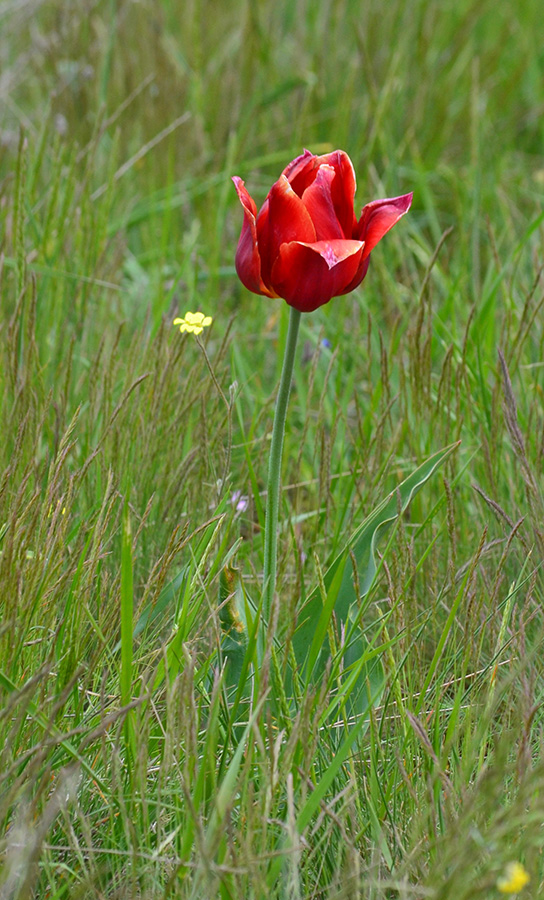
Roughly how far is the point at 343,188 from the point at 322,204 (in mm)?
39

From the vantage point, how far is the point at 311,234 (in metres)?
0.93

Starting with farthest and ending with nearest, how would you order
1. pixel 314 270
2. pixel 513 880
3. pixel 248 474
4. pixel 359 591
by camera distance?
pixel 248 474
pixel 359 591
pixel 314 270
pixel 513 880

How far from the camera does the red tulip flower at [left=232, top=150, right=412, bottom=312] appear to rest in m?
0.91

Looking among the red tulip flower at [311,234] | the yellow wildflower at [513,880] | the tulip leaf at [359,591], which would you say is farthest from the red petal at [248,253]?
the yellow wildflower at [513,880]

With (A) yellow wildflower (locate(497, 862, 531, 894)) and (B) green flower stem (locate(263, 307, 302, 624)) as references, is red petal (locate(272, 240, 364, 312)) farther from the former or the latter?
(A) yellow wildflower (locate(497, 862, 531, 894))

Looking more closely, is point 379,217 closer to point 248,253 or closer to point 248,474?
point 248,253

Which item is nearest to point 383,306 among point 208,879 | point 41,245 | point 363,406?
point 363,406

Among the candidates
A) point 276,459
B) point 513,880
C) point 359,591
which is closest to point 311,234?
point 276,459

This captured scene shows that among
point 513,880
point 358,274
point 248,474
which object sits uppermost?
point 358,274

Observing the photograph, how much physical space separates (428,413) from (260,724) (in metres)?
0.77

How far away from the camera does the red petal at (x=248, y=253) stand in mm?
927

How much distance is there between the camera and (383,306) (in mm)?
2135

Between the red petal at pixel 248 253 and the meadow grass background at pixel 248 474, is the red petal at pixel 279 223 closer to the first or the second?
the red petal at pixel 248 253

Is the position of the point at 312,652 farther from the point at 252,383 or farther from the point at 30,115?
the point at 30,115
